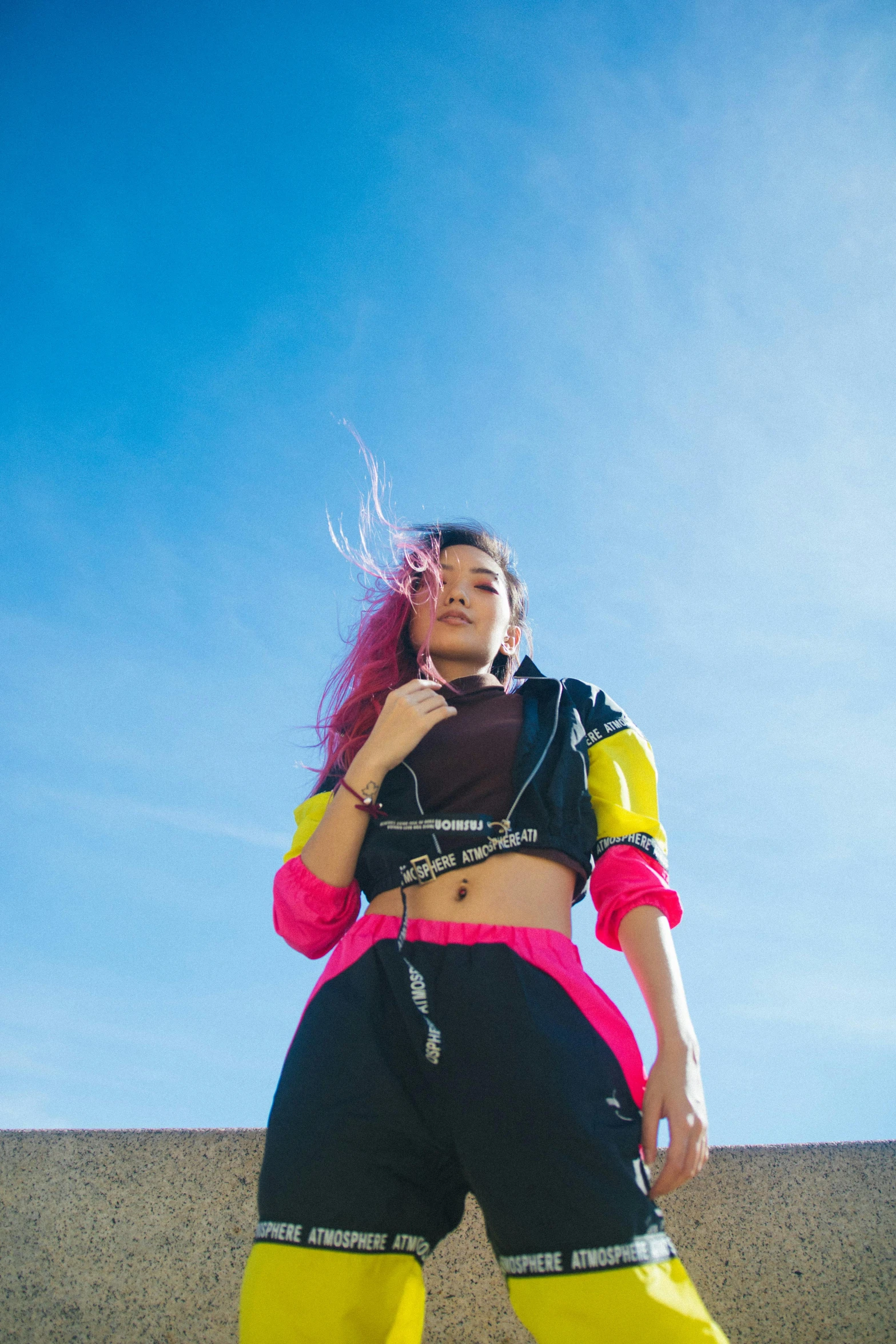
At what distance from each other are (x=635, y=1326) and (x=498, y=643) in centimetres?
166

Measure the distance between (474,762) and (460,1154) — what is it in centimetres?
82

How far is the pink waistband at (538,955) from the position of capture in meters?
1.47

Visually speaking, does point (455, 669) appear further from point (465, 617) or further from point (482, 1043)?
point (482, 1043)

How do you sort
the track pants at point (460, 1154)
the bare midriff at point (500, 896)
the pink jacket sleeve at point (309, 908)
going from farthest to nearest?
the pink jacket sleeve at point (309, 908), the bare midriff at point (500, 896), the track pants at point (460, 1154)

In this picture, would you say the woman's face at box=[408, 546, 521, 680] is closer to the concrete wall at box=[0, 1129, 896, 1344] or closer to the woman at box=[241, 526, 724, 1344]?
the woman at box=[241, 526, 724, 1344]

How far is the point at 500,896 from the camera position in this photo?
1.63m

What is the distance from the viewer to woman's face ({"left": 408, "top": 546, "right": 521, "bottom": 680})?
237 cm

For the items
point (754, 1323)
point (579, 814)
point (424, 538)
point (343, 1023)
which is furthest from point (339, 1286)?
point (424, 538)

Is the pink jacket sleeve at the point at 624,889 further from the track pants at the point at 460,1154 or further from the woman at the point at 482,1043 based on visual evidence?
the track pants at the point at 460,1154

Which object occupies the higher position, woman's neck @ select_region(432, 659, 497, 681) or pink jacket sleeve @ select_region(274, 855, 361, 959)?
woman's neck @ select_region(432, 659, 497, 681)

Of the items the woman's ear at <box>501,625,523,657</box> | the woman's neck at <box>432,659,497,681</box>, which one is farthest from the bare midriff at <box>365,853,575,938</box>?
the woman's ear at <box>501,625,523,657</box>

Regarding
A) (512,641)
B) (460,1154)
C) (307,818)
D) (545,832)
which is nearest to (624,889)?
(545,832)

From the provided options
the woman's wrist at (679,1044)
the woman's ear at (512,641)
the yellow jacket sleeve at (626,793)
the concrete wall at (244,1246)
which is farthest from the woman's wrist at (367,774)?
the concrete wall at (244,1246)

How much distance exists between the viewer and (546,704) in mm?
2086
